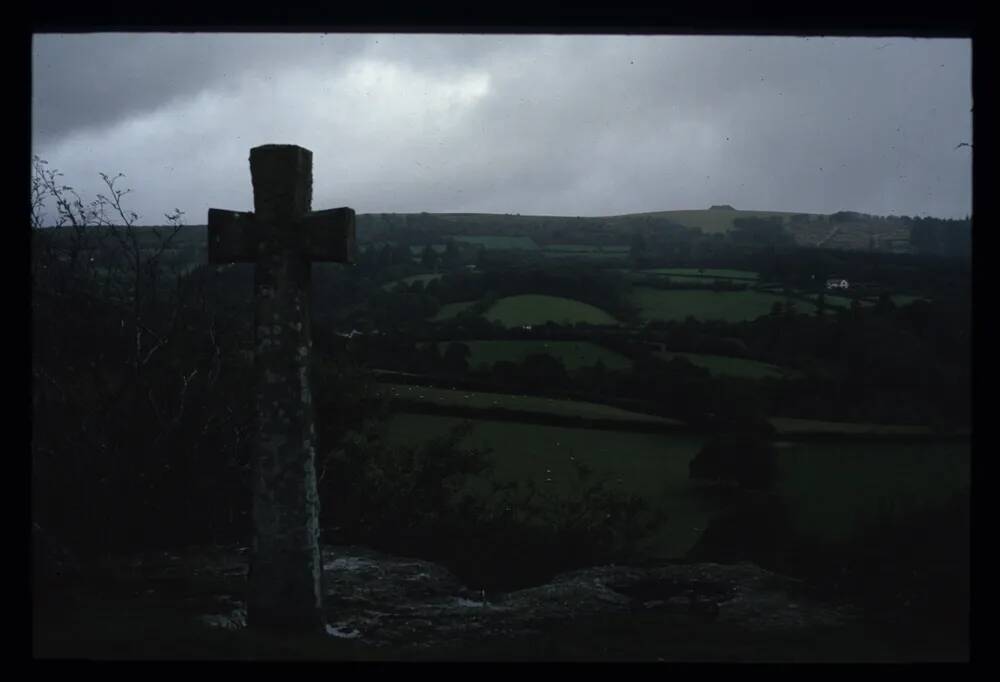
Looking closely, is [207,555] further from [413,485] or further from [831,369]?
[831,369]

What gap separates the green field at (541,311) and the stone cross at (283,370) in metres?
7.15

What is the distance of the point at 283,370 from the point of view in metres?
5.14

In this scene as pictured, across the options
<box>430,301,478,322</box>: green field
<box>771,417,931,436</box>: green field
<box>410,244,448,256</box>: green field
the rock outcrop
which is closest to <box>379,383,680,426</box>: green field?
<box>430,301,478,322</box>: green field

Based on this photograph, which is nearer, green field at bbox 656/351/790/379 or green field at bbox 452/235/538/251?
green field at bbox 656/351/790/379

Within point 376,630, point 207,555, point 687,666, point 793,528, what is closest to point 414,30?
point 687,666

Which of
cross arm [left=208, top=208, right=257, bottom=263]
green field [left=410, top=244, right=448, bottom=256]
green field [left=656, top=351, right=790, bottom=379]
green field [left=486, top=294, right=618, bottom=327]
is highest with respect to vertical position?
green field [left=410, top=244, right=448, bottom=256]

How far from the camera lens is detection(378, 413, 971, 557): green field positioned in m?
9.08

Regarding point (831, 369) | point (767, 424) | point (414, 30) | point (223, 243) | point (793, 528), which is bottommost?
point (793, 528)

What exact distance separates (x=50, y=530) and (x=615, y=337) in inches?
310

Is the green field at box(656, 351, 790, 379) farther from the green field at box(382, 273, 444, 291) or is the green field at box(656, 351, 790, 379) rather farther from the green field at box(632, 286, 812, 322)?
the green field at box(382, 273, 444, 291)

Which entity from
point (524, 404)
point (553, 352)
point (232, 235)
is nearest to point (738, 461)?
point (524, 404)

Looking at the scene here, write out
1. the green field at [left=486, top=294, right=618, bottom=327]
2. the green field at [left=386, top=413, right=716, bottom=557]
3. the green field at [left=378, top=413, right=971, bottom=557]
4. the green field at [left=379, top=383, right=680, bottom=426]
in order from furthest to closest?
the green field at [left=486, top=294, right=618, bottom=327] → the green field at [left=379, top=383, right=680, bottom=426] → the green field at [left=386, top=413, right=716, bottom=557] → the green field at [left=378, top=413, right=971, bottom=557]

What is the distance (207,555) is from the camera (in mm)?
7527

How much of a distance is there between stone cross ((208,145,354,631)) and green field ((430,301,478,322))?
6.76m
